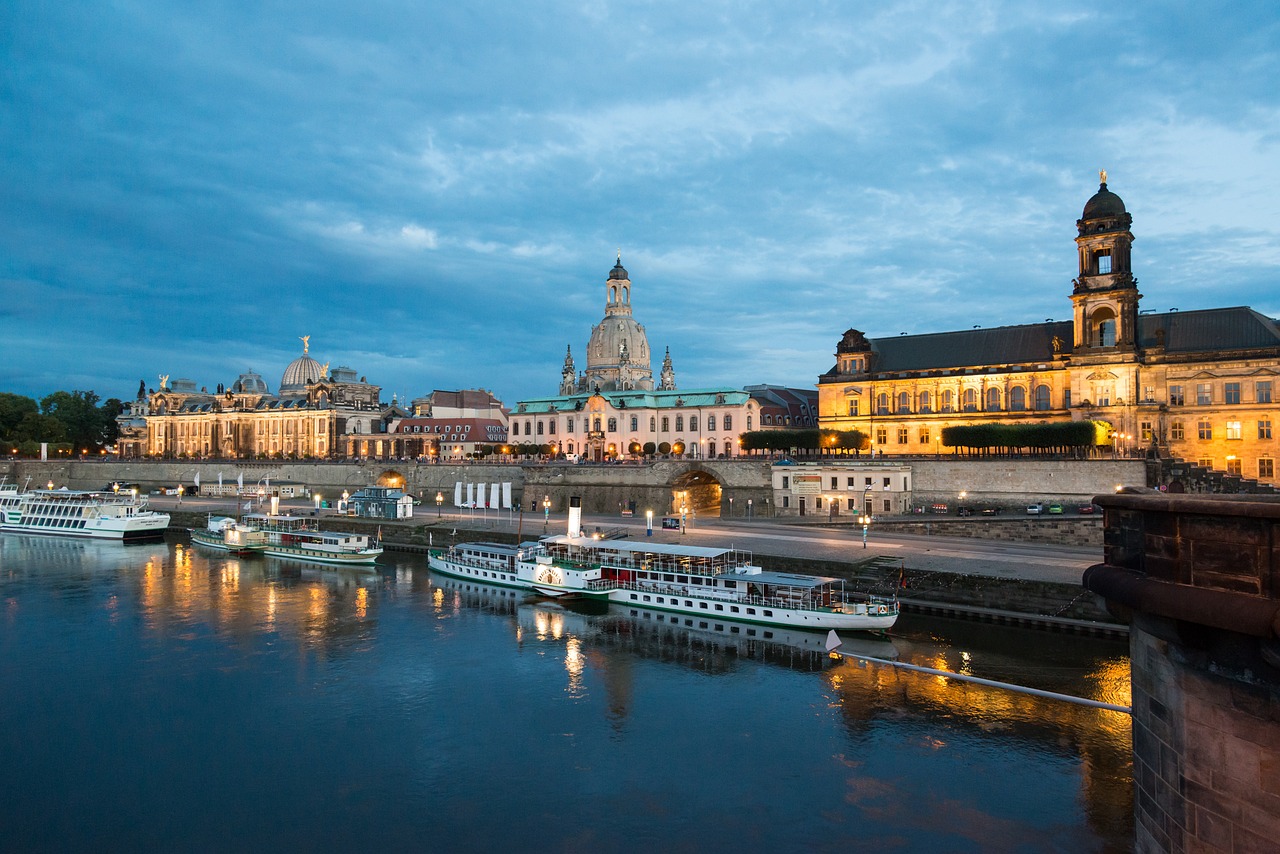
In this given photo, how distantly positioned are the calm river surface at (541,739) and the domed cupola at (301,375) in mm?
90280

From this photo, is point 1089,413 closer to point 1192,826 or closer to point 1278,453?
point 1278,453

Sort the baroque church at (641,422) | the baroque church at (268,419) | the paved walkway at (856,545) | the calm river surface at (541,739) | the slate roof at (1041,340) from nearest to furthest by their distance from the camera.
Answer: the calm river surface at (541,739)
the paved walkway at (856,545)
the slate roof at (1041,340)
the baroque church at (641,422)
the baroque church at (268,419)

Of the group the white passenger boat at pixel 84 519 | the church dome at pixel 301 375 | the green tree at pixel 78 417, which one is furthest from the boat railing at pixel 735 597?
the green tree at pixel 78 417

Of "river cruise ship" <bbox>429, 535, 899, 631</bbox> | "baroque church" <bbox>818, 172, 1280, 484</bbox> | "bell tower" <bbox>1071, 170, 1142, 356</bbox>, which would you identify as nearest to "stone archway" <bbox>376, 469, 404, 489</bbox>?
"river cruise ship" <bbox>429, 535, 899, 631</bbox>

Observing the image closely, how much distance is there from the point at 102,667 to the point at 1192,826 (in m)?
33.1

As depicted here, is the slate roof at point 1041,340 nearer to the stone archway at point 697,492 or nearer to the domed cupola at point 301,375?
the stone archway at point 697,492

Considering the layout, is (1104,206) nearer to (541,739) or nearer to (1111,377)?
(1111,377)

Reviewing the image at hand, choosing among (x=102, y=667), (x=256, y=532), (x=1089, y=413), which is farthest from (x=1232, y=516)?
(x=256, y=532)

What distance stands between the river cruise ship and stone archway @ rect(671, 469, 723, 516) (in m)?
21.0

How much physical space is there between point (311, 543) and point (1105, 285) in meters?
61.0

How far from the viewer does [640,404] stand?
85.5m

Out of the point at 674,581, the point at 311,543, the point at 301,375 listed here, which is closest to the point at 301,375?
the point at 301,375

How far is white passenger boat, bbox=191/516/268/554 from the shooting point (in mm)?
58938

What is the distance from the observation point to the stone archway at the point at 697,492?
65562 millimetres
